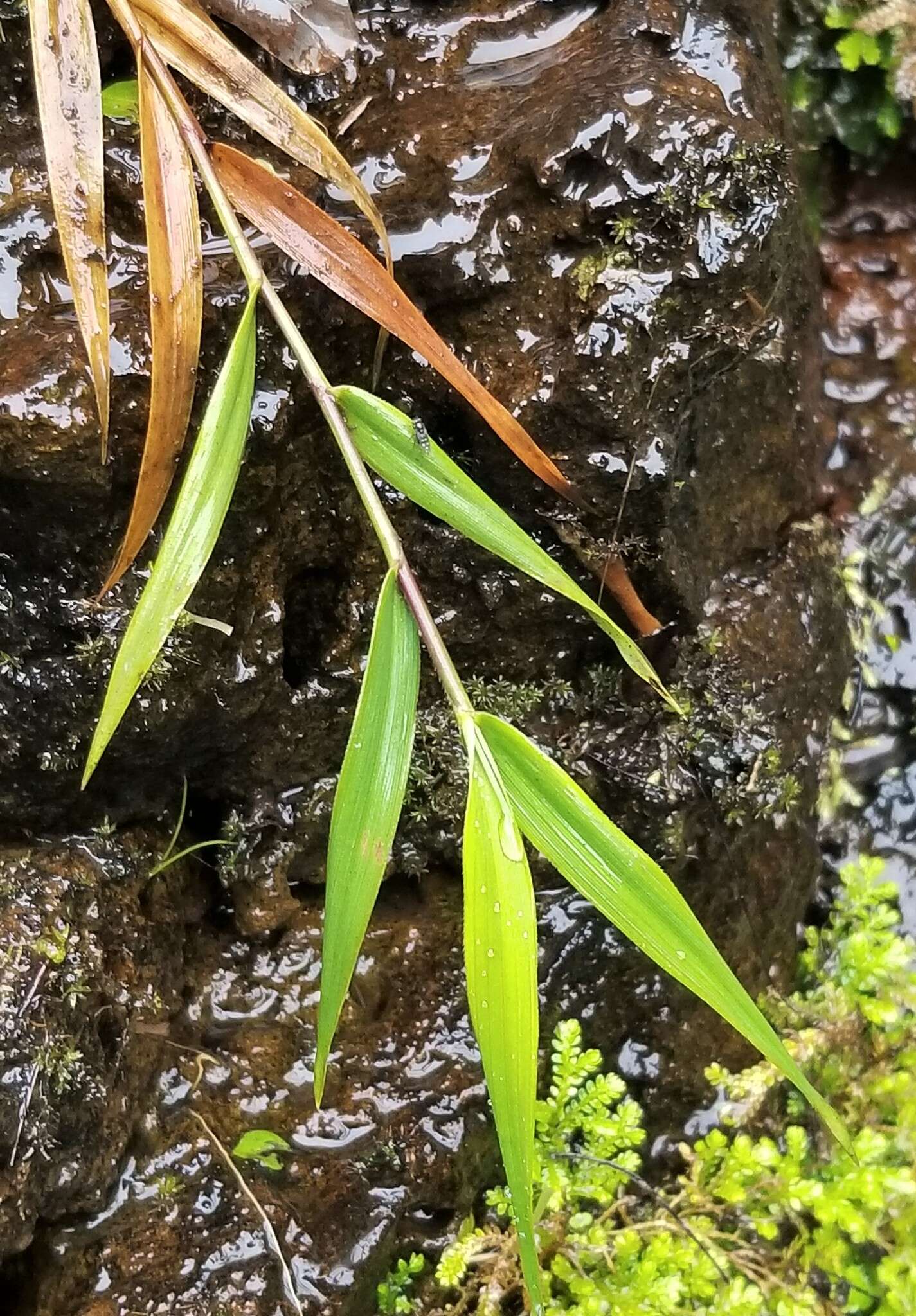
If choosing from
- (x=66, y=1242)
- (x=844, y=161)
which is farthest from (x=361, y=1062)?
(x=844, y=161)

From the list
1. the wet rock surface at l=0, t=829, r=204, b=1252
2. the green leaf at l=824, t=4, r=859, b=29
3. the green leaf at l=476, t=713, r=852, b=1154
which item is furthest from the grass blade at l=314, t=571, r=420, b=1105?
the green leaf at l=824, t=4, r=859, b=29

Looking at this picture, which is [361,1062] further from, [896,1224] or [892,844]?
[892,844]

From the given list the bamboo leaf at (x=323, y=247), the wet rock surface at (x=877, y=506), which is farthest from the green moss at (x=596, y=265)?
the wet rock surface at (x=877, y=506)

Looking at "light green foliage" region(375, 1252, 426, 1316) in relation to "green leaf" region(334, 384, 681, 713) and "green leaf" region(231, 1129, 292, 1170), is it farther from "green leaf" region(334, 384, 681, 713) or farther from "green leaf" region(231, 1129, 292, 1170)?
"green leaf" region(334, 384, 681, 713)

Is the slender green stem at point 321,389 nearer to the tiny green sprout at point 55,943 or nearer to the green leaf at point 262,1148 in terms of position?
the tiny green sprout at point 55,943

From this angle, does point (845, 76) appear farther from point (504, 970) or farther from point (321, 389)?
point (504, 970)

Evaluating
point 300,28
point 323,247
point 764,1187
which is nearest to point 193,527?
point 323,247
